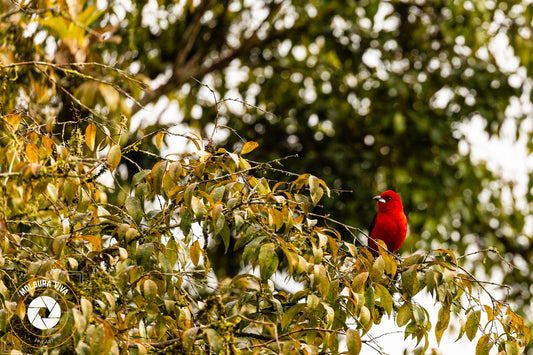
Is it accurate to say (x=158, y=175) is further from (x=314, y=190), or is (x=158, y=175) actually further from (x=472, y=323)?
(x=472, y=323)

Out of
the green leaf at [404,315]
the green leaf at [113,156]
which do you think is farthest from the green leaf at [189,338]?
the green leaf at [404,315]

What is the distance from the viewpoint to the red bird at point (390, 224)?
5043mm

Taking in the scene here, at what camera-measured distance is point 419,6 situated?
7664 millimetres

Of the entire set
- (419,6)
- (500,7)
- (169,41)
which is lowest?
(500,7)

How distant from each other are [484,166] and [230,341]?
6.71m

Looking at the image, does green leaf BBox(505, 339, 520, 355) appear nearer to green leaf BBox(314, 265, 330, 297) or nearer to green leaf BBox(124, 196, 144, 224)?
green leaf BBox(314, 265, 330, 297)

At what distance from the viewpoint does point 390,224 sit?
16.5ft

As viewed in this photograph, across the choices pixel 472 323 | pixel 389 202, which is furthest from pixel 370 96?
pixel 472 323

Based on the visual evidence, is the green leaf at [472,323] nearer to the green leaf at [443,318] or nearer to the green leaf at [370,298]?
the green leaf at [443,318]

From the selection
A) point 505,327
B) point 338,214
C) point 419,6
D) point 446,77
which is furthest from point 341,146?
point 505,327

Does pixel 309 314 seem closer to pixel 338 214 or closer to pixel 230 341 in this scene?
pixel 230 341

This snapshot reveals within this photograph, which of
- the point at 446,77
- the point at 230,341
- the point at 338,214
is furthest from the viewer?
the point at 446,77

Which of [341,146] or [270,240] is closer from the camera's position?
[270,240]

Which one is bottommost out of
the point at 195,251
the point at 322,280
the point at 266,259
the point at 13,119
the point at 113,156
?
the point at 322,280
